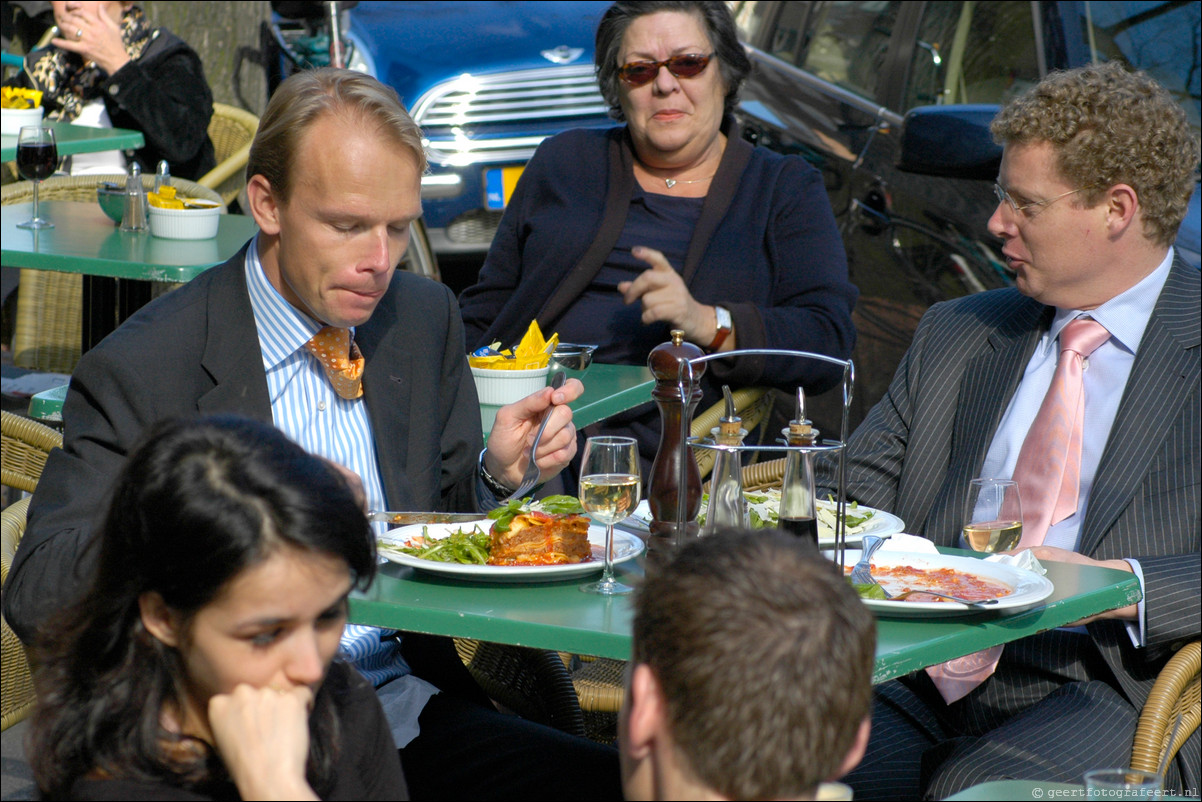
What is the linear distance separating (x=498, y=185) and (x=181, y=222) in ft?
8.86

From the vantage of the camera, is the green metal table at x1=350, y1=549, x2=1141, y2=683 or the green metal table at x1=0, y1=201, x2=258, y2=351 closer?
the green metal table at x1=350, y1=549, x2=1141, y2=683

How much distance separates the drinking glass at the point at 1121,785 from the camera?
1679 mm

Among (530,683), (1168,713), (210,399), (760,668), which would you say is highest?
(760,668)

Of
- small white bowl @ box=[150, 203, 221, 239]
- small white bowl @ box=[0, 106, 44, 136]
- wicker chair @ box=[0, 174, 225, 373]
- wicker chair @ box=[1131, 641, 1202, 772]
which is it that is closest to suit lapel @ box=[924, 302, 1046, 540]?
wicker chair @ box=[1131, 641, 1202, 772]

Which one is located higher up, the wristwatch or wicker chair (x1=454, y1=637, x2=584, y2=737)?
the wristwatch

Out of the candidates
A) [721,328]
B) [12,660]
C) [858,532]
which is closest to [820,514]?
[858,532]

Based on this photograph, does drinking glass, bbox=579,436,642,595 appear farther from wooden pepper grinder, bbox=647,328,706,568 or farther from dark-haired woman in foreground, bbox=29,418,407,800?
dark-haired woman in foreground, bbox=29,418,407,800

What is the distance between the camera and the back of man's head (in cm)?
142

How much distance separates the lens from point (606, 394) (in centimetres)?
372

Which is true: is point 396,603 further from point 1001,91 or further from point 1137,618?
point 1001,91

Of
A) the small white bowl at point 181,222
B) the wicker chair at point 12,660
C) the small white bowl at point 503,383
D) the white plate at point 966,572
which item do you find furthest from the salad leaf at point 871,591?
the small white bowl at point 181,222

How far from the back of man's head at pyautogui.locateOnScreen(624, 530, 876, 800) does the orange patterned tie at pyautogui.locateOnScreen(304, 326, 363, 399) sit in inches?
53.1

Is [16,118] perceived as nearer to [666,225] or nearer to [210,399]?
[666,225]

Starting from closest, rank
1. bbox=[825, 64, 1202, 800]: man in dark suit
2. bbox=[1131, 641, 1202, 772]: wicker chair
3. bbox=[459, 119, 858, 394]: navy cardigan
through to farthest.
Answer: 1. bbox=[1131, 641, 1202, 772]: wicker chair
2. bbox=[825, 64, 1202, 800]: man in dark suit
3. bbox=[459, 119, 858, 394]: navy cardigan
